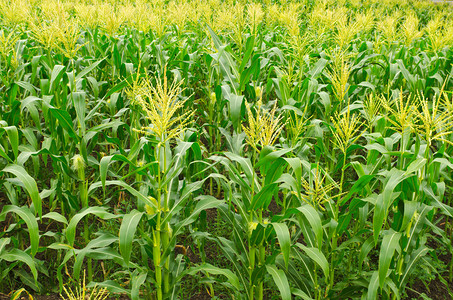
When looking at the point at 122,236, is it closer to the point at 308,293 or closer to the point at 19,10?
the point at 308,293

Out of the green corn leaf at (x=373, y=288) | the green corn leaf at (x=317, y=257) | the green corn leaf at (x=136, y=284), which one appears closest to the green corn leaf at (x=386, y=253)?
the green corn leaf at (x=373, y=288)

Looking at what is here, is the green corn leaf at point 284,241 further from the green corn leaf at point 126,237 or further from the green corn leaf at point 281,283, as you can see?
the green corn leaf at point 126,237

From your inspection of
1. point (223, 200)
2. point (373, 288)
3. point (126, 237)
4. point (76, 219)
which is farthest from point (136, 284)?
point (373, 288)

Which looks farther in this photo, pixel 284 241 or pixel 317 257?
pixel 317 257

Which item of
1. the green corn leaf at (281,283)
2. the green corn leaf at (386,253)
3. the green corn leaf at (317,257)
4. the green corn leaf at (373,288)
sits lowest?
the green corn leaf at (373,288)

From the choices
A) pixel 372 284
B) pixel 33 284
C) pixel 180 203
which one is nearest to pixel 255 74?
pixel 180 203

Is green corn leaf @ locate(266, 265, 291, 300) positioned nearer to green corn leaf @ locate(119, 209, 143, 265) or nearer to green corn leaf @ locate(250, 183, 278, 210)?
green corn leaf @ locate(250, 183, 278, 210)

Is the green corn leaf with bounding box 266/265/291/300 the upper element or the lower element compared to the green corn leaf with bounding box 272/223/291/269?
lower

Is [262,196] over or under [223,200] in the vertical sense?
over

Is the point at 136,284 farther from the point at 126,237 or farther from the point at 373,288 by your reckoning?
the point at 373,288

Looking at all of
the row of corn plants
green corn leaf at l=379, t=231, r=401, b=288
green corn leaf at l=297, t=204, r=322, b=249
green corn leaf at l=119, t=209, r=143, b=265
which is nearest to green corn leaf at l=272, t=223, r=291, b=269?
the row of corn plants

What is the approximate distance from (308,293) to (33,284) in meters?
2.11

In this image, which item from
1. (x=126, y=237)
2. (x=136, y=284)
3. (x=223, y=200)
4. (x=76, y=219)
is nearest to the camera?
(x=126, y=237)

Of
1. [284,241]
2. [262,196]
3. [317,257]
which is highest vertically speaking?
[262,196]
